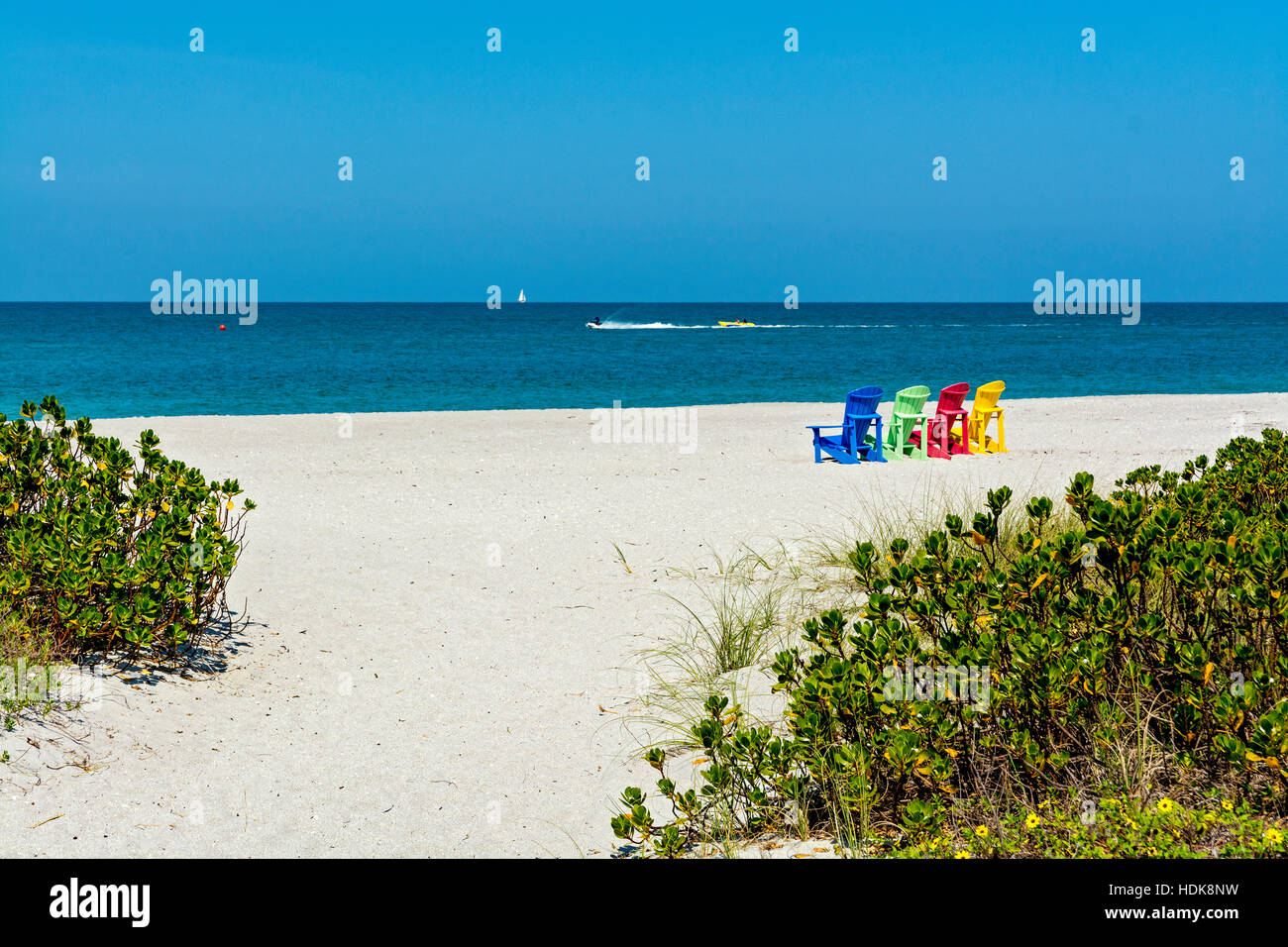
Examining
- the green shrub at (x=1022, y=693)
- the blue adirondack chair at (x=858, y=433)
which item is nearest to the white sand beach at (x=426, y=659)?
the blue adirondack chair at (x=858, y=433)

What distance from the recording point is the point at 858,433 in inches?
474

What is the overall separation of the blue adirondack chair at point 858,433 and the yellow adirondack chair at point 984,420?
1529 millimetres

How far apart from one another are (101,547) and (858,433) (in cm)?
931

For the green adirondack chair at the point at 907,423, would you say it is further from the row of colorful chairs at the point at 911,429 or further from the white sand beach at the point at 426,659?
the white sand beach at the point at 426,659

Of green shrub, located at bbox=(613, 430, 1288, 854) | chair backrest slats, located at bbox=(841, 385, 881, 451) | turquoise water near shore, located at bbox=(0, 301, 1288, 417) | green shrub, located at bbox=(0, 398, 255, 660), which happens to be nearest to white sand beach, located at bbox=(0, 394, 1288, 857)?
green shrub, located at bbox=(0, 398, 255, 660)

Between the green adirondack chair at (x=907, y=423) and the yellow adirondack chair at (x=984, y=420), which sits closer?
the green adirondack chair at (x=907, y=423)

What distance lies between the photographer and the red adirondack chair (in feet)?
40.8

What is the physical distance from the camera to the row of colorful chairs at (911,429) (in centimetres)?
1208

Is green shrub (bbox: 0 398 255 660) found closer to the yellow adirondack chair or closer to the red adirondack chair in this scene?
the red adirondack chair

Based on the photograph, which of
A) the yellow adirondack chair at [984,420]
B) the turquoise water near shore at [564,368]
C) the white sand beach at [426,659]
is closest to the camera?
the white sand beach at [426,659]

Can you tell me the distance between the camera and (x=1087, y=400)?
2092 centimetres

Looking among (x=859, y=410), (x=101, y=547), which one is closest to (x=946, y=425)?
(x=859, y=410)

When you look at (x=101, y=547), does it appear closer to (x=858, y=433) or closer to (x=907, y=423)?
(x=858, y=433)
